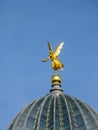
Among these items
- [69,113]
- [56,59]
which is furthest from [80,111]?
[56,59]

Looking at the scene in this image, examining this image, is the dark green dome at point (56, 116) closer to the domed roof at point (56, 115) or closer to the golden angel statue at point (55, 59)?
the domed roof at point (56, 115)

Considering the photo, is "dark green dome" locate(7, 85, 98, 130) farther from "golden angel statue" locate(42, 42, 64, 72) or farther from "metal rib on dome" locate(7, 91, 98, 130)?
"golden angel statue" locate(42, 42, 64, 72)

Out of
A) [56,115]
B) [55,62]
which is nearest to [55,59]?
[55,62]

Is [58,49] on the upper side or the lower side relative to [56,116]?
upper

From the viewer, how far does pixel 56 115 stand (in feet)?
229

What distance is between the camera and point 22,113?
70.7 meters

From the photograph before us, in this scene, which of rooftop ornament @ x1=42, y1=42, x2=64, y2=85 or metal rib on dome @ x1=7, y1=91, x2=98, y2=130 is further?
rooftop ornament @ x1=42, y1=42, x2=64, y2=85

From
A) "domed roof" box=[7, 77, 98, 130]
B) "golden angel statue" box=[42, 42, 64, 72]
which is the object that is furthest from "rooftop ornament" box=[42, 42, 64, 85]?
"domed roof" box=[7, 77, 98, 130]

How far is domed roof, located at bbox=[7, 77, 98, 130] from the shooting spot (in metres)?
68.8

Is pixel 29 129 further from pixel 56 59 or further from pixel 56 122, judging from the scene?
pixel 56 59

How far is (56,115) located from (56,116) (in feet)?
0.47

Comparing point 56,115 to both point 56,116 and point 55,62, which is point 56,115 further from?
point 55,62

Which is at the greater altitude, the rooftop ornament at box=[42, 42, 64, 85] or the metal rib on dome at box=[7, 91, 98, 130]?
the rooftop ornament at box=[42, 42, 64, 85]

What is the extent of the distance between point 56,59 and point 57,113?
5.68m
